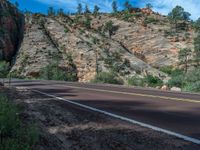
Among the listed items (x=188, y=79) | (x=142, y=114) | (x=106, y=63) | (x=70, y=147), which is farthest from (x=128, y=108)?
(x=106, y=63)

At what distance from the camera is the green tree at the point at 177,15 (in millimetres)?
98375

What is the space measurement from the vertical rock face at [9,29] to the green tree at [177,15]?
36.0m

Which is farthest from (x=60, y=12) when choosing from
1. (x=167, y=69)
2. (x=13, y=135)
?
Answer: (x=13, y=135)

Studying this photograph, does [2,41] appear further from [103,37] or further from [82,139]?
[82,139]

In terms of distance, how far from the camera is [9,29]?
82938 mm

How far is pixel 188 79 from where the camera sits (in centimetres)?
3312

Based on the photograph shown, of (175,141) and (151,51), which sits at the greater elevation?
(151,51)

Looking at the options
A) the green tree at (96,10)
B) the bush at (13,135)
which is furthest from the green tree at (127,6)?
the bush at (13,135)

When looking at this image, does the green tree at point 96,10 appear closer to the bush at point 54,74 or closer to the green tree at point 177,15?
the green tree at point 177,15

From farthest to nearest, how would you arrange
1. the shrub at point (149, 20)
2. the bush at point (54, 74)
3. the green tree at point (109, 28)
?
1. the shrub at point (149, 20)
2. the green tree at point (109, 28)
3. the bush at point (54, 74)

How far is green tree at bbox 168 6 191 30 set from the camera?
98.4 m

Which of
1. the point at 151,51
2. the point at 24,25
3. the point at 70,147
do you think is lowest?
the point at 70,147

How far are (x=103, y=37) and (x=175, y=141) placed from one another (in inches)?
3104

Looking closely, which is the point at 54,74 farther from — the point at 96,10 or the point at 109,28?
the point at 96,10
